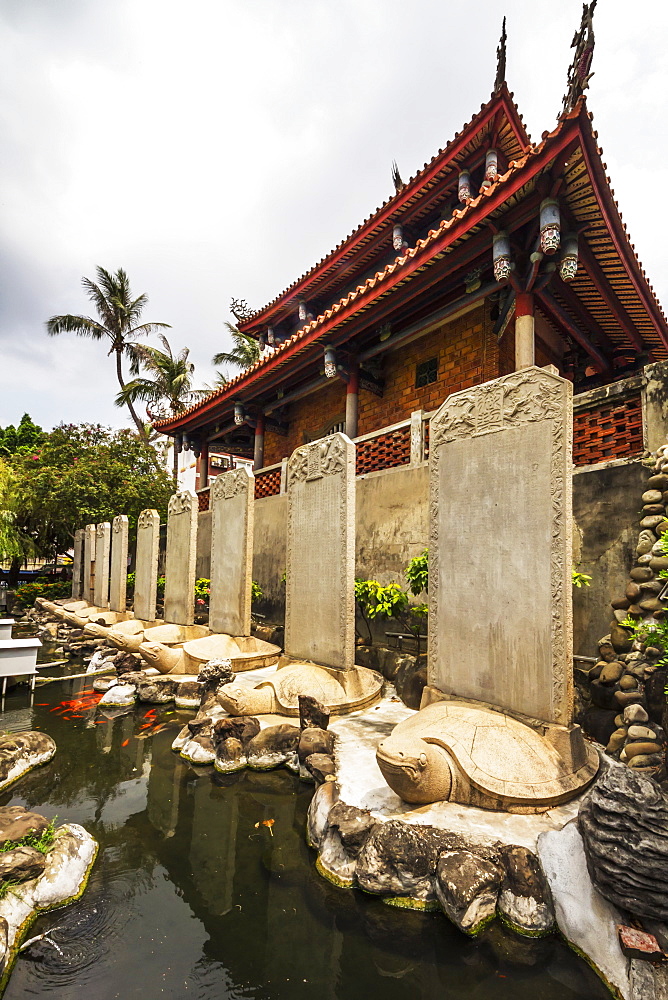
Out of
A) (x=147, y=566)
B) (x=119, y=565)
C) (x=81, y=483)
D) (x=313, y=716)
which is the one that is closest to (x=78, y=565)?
(x=81, y=483)

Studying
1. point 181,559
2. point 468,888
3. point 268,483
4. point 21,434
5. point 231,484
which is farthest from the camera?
point 21,434

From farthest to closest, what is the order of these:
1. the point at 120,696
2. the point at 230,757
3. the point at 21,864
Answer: the point at 120,696 → the point at 230,757 → the point at 21,864

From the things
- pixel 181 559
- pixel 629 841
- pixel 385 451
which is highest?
pixel 385 451

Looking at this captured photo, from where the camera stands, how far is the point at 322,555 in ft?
18.2

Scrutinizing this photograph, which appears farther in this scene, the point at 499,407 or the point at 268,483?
the point at 268,483

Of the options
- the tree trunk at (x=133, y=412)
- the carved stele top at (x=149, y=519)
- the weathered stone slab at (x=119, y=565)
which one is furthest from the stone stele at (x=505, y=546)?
the tree trunk at (x=133, y=412)

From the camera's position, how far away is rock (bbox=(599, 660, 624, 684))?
389cm

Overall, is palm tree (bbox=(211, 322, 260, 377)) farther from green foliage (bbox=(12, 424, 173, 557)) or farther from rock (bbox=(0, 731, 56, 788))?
rock (bbox=(0, 731, 56, 788))

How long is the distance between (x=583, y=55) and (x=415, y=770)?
266 inches

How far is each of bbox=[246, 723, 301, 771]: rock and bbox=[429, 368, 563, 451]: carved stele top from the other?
291 centimetres

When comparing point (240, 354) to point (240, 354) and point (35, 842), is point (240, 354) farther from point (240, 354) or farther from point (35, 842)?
point (35, 842)

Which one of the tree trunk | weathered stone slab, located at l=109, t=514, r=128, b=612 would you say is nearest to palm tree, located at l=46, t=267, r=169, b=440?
the tree trunk

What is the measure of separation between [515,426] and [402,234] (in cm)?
749

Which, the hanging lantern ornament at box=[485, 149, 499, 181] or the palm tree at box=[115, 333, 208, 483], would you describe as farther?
the palm tree at box=[115, 333, 208, 483]
